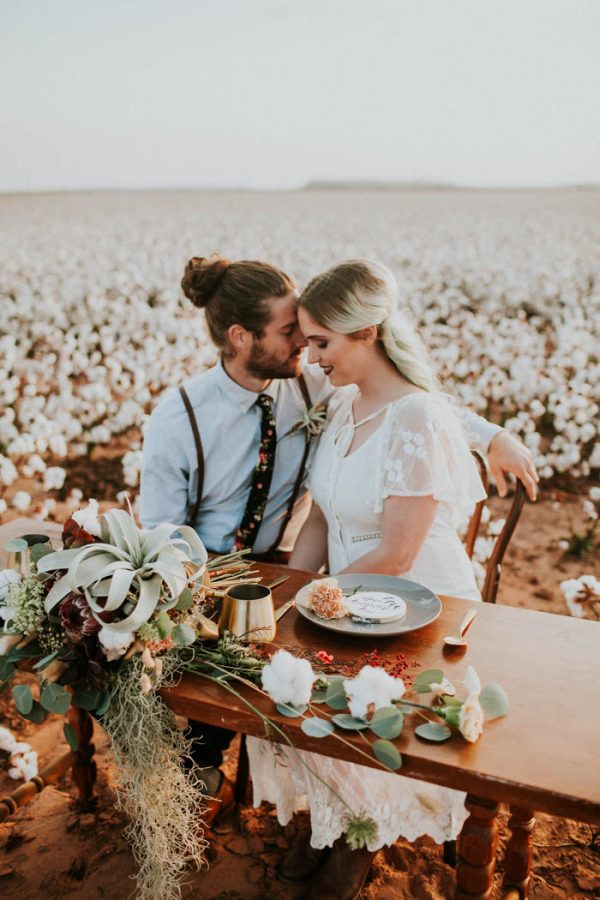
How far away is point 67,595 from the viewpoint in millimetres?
1766

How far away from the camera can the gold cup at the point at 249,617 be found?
1938 millimetres

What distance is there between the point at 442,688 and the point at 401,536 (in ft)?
2.85

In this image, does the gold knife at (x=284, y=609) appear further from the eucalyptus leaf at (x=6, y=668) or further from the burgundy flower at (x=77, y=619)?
the eucalyptus leaf at (x=6, y=668)

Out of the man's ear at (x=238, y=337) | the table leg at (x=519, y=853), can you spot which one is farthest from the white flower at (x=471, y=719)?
the man's ear at (x=238, y=337)

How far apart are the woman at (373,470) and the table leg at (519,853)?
1.38 ft

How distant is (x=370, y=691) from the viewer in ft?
5.32

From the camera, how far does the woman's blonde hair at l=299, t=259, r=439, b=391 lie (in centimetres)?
264

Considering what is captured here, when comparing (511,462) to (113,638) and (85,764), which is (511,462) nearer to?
(113,638)

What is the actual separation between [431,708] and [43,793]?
1.95 meters

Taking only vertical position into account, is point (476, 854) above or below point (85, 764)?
above

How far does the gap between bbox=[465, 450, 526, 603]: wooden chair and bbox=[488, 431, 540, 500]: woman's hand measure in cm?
3

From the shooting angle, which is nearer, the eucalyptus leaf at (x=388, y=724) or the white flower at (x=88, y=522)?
the eucalyptus leaf at (x=388, y=724)

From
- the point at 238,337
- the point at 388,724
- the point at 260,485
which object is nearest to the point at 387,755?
the point at 388,724

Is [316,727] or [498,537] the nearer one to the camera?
[316,727]
